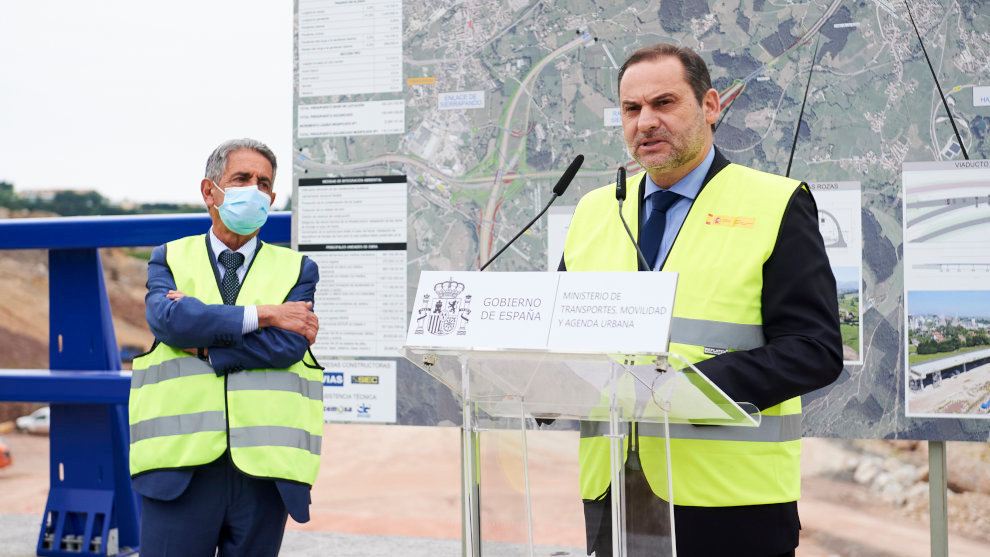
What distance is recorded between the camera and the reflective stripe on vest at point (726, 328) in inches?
62.6

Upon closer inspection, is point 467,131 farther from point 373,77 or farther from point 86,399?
point 86,399

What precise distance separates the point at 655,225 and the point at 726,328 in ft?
0.97

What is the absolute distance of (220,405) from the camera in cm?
228

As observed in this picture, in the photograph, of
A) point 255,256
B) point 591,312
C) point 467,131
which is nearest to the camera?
point 591,312

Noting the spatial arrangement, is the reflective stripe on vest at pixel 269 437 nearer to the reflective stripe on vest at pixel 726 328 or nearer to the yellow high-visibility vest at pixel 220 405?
the yellow high-visibility vest at pixel 220 405

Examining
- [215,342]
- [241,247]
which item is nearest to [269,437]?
[215,342]

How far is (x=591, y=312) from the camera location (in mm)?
1245

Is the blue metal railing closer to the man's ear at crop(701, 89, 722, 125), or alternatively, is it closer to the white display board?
the white display board

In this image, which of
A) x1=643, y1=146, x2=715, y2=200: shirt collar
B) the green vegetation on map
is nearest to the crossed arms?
x1=643, y1=146, x2=715, y2=200: shirt collar

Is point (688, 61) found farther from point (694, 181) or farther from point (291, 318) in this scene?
point (291, 318)

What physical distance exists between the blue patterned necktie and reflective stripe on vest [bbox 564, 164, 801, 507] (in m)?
1.21

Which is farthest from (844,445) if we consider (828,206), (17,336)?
(17,336)

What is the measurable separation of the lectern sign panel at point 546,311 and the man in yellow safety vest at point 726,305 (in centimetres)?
28

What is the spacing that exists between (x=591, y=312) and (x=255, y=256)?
1.54 meters
